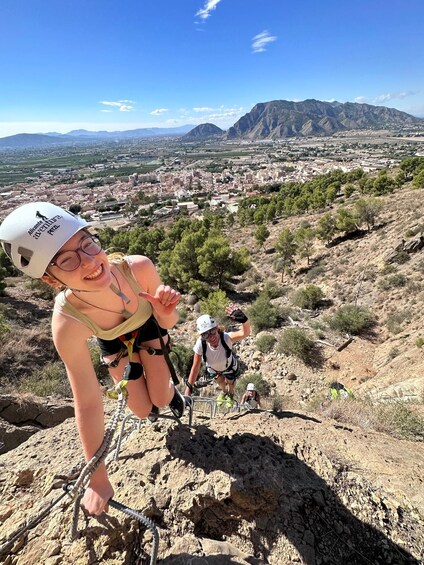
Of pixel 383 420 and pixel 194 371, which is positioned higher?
pixel 194 371

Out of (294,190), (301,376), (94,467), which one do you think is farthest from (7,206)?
(94,467)

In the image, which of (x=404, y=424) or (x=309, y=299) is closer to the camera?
(x=404, y=424)

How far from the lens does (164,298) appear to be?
1935 mm

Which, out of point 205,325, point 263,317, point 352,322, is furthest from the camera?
point 263,317

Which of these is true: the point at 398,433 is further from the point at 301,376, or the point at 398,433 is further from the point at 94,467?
the point at 301,376

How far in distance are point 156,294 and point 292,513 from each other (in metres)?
1.67

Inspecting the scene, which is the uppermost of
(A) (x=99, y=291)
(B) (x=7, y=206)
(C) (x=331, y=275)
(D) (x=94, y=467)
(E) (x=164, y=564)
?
(A) (x=99, y=291)

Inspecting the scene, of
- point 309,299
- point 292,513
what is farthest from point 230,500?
point 309,299

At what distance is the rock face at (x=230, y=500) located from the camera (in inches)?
69.9

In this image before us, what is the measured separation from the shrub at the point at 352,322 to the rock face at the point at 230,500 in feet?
32.2

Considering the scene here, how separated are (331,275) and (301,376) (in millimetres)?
11437

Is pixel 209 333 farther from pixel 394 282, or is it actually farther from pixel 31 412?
pixel 394 282

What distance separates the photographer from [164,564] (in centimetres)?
168

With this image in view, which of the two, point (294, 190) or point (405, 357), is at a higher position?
point (405, 357)
